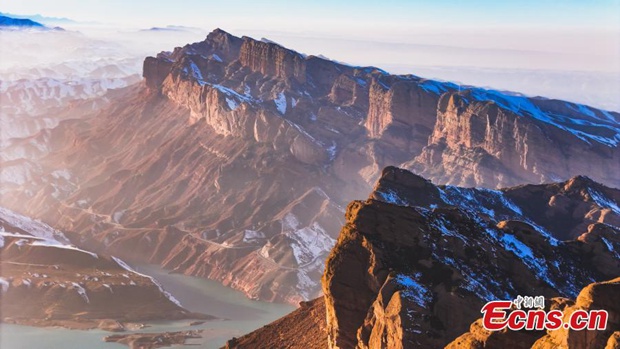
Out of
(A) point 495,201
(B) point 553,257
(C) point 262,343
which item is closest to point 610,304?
(B) point 553,257

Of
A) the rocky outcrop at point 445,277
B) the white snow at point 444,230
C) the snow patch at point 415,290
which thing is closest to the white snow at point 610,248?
the rocky outcrop at point 445,277

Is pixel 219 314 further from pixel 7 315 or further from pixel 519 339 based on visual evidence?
pixel 519 339

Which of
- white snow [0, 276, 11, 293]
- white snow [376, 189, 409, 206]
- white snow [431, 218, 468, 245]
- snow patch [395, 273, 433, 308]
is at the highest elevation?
white snow [431, 218, 468, 245]

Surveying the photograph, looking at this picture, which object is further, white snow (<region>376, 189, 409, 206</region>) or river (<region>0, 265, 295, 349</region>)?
river (<region>0, 265, 295, 349</region>)

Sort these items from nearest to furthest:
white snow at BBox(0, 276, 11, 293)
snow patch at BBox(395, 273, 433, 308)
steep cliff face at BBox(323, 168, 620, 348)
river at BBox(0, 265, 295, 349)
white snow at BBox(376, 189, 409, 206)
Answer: steep cliff face at BBox(323, 168, 620, 348)
snow patch at BBox(395, 273, 433, 308)
white snow at BBox(376, 189, 409, 206)
river at BBox(0, 265, 295, 349)
white snow at BBox(0, 276, 11, 293)

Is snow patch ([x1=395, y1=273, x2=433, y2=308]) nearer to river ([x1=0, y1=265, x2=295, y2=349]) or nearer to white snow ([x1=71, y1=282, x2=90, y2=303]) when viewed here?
river ([x1=0, y1=265, x2=295, y2=349])

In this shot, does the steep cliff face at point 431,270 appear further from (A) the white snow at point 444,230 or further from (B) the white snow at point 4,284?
(B) the white snow at point 4,284

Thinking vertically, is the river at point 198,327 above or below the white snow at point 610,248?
below

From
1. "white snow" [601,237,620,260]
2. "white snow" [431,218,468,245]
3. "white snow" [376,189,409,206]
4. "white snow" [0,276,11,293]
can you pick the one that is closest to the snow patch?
"white snow" [431,218,468,245]

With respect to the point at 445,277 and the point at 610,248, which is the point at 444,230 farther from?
the point at 610,248

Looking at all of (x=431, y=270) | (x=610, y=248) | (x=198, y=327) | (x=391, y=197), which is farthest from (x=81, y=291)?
(x=431, y=270)
